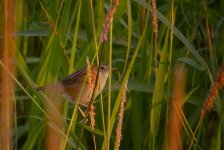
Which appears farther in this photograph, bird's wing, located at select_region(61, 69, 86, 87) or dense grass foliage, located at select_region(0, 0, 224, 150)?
bird's wing, located at select_region(61, 69, 86, 87)

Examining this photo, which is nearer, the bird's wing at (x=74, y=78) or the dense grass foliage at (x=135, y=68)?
the dense grass foliage at (x=135, y=68)

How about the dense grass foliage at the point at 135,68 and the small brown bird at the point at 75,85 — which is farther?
the small brown bird at the point at 75,85

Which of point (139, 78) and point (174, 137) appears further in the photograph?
point (139, 78)

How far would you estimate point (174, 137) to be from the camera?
1984 mm

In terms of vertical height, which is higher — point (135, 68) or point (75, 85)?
point (135, 68)

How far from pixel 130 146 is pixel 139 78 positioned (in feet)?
1.25

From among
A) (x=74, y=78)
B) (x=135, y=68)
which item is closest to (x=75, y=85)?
(x=74, y=78)

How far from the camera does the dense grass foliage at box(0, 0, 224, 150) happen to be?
120 inches

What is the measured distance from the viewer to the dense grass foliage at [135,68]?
3.04 meters

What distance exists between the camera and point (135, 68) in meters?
3.72

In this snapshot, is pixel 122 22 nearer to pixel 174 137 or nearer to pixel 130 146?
pixel 130 146

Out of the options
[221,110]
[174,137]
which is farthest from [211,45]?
[174,137]

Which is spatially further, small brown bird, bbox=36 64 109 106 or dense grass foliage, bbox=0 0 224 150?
small brown bird, bbox=36 64 109 106

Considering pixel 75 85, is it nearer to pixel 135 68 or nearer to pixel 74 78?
pixel 74 78
